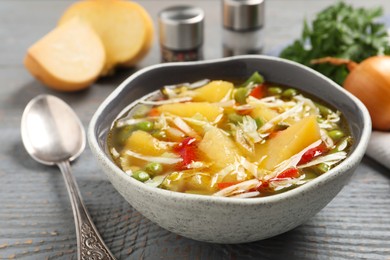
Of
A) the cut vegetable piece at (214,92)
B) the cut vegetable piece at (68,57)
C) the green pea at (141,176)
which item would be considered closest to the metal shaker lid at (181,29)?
the cut vegetable piece at (68,57)

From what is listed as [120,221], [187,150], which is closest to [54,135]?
[120,221]

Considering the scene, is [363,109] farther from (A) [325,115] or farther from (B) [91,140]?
(B) [91,140]

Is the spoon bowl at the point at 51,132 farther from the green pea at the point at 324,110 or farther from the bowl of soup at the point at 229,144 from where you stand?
the green pea at the point at 324,110

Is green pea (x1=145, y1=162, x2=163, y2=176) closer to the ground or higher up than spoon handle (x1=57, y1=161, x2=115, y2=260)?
higher up

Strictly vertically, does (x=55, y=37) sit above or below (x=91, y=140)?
below

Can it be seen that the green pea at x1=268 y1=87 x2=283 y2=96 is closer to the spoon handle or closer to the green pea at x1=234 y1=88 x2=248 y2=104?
the green pea at x1=234 y1=88 x2=248 y2=104

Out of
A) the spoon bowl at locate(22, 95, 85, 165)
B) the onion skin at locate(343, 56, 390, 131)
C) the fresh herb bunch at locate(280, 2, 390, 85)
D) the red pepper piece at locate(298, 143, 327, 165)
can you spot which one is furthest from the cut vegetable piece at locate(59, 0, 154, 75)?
the red pepper piece at locate(298, 143, 327, 165)

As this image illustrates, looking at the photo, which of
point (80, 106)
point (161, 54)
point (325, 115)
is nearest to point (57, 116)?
point (80, 106)
